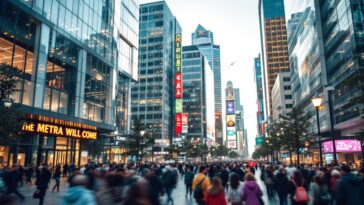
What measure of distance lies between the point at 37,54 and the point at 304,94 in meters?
72.1

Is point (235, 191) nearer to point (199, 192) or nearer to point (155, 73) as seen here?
point (199, 192)

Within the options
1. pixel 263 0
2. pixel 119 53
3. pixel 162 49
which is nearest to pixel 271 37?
pixel 263 0

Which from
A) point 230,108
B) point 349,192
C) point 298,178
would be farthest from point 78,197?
point 230,108

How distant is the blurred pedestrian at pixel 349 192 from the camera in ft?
21.9

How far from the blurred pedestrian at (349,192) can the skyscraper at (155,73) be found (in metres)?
120

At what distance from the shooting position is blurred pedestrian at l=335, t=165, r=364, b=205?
21.9 feet

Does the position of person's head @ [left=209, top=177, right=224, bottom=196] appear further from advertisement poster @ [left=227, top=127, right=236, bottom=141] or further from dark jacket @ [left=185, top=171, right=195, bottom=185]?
advertisement poster @ [left=227, top=127, right=236, bottom=141]

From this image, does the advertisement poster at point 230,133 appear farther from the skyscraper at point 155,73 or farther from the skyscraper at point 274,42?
the skyscraper at point 155,73

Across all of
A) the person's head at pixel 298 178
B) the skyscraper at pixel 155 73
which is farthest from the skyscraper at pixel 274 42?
the person's head at pixel 298 178

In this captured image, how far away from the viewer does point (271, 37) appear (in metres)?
186

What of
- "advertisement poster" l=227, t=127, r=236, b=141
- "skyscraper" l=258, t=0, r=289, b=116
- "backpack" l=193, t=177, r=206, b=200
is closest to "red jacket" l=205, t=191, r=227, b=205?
"backpack" l=193, t=177, r=206, b=200

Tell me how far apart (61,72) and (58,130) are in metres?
7.44

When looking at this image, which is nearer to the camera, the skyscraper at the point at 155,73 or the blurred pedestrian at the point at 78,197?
the blurred pedestrian at the point at 78,197

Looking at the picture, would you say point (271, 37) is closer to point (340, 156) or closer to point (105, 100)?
point (340, 156)
